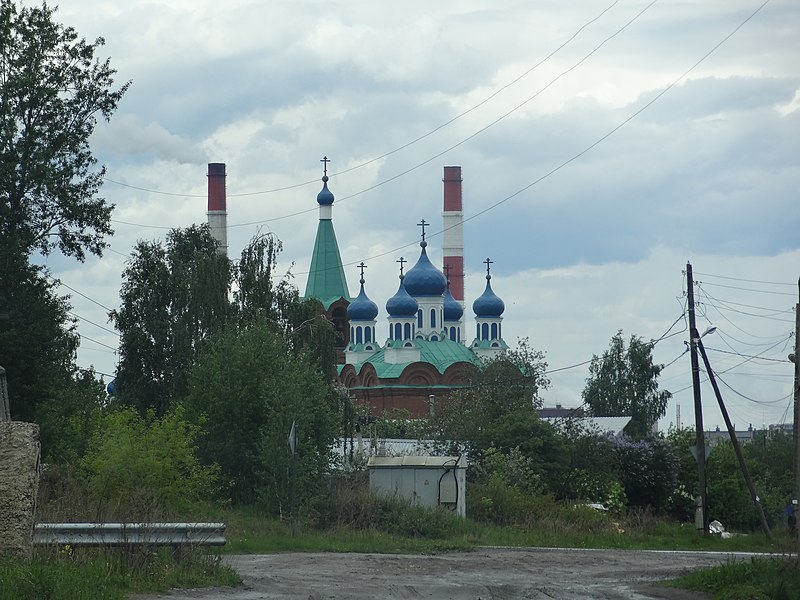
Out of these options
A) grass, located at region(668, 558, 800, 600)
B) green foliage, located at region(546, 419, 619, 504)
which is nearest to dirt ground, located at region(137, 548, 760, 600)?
grass, located at region(668, 558, 800, 600)

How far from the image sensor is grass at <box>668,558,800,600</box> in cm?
1634

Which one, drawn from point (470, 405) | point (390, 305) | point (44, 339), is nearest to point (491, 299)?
point (390, 305)

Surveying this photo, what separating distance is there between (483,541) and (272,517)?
5.90 meters

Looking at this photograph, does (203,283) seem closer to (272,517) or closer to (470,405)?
(470,405)

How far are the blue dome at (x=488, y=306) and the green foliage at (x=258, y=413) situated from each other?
Answer: 185 feet

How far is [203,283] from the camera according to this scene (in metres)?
48.3

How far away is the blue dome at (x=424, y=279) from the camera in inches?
3484

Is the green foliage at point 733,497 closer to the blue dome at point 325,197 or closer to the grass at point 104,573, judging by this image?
the grass at point 104,573

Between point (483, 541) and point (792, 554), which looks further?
point (483, 541)


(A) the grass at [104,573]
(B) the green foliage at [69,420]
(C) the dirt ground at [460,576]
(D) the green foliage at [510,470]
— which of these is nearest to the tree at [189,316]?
(B) the green foliage at [69,420]

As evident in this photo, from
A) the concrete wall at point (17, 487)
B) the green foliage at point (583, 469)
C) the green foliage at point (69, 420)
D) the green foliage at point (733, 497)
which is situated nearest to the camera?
the concrete wall at point (17, 487)

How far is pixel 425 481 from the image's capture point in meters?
32.6

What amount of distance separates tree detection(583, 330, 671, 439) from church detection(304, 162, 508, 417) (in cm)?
728

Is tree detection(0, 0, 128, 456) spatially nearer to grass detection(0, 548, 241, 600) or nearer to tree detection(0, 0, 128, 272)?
tree detection(0, 0, 128, 272)
